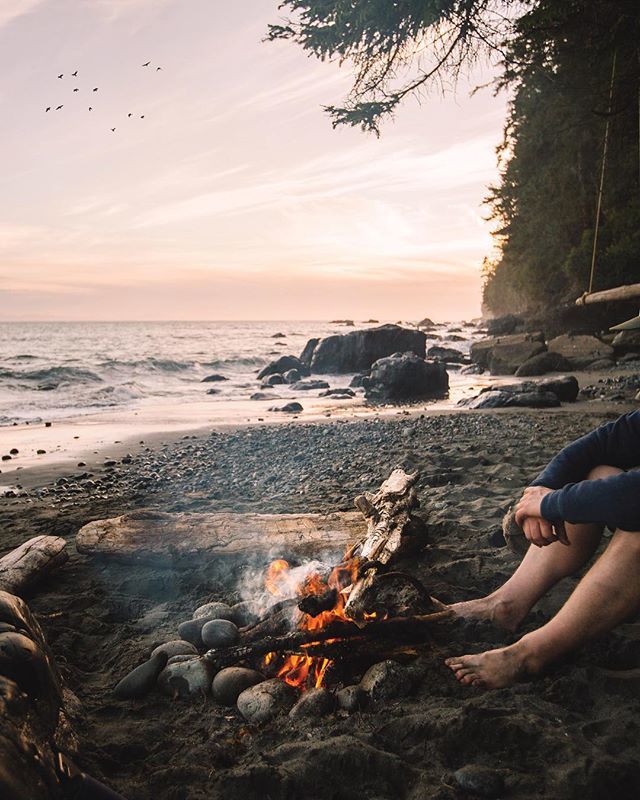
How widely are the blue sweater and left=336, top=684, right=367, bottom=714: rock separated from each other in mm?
1279

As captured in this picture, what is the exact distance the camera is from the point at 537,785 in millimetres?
2029

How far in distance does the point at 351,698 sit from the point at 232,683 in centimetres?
67

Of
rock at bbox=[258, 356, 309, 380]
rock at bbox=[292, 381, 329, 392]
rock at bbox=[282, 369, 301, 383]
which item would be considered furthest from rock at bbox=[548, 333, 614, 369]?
rock at bbox=[258, 356, 309, 380]

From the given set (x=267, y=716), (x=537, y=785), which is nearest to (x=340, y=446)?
(x=267, y=716)

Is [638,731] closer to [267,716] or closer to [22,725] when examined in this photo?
[267,716]

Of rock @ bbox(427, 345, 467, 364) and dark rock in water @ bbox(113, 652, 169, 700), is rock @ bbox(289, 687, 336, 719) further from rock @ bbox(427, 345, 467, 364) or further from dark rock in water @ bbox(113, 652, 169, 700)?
rock @ bbox(427, 345, 467, 364)

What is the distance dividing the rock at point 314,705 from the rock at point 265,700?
0.09 metres

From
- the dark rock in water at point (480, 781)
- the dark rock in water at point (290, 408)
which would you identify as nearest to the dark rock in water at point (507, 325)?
the dark rock in water at point (290, 408)

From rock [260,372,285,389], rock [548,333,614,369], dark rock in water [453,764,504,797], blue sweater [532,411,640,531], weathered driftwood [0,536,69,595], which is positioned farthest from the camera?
rock [260,372,285,389]

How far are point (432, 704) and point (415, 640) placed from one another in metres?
0.49

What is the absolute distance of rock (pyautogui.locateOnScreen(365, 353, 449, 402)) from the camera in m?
16.9

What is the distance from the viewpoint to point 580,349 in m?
19.9

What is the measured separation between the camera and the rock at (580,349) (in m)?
18.7

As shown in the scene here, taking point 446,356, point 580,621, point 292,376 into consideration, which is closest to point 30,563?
point 580,621
